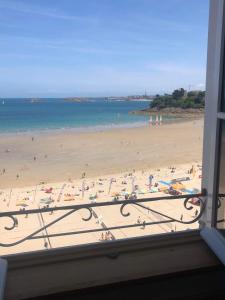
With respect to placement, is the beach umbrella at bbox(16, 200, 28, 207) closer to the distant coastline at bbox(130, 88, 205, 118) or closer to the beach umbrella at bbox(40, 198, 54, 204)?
the beach umbrella at bbox(40, 198, 54, 204)

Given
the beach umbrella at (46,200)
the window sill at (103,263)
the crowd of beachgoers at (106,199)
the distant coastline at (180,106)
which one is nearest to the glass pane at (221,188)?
the window sill at (103,263)

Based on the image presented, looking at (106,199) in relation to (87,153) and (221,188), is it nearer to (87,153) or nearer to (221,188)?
(87,153)

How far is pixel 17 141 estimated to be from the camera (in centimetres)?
1389

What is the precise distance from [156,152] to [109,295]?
10.8 meters

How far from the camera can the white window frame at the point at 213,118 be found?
48.9 inches

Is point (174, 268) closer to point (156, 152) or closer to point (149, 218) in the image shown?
point (149, 218)

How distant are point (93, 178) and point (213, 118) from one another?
712cm

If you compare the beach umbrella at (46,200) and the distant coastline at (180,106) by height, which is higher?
the distant coastline at (180,106)

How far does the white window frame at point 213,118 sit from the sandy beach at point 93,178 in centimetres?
107

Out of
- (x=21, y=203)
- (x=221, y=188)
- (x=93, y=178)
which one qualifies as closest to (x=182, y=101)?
(x=93, y=178)

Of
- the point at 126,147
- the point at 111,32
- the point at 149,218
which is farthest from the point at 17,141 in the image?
the point at 111,32

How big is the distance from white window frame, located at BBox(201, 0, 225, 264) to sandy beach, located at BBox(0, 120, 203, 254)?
1.07 m

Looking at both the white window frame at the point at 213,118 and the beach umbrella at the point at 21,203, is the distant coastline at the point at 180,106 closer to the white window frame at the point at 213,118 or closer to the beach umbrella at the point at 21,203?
the beach umbrella at the point at 21,203

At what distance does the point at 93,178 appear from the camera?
328 inches
